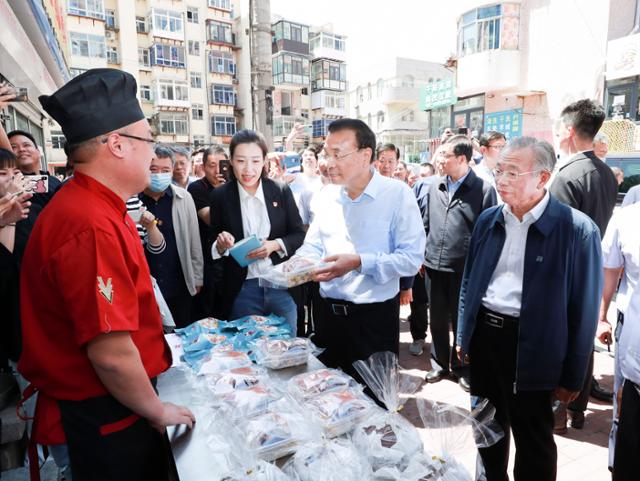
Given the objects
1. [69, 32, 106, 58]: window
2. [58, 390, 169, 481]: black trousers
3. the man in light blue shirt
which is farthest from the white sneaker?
[69, 32, 106, 58]: window

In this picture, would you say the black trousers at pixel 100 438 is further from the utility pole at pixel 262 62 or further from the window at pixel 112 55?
the window at pixel 112 55

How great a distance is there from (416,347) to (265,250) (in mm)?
2641

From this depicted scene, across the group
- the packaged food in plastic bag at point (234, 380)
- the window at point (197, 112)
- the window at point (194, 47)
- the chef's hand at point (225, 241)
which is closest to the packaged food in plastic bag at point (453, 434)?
the packaged food in plastic bag at point (234, 380)

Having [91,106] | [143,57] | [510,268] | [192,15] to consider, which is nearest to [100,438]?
[91,106]

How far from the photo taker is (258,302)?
9.02ft

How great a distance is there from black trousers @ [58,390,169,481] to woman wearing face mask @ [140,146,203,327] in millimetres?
2033

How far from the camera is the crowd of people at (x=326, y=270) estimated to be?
4.22ft

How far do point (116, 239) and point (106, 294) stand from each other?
17 centimetres

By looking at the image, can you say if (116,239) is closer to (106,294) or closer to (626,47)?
(106,294)

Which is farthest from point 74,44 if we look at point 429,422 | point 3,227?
point 429,422

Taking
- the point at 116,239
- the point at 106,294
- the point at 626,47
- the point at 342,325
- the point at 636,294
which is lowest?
the point at 342,325

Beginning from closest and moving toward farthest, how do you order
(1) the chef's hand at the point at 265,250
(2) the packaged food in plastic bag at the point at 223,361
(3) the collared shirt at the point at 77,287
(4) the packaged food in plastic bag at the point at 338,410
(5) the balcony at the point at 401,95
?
(3) the collared shirt at the point at 77,287 < (4) the packaged food in plastic bag at the point at 338,410 < (2) the packaged food in plastic bag at the point at 223,361 < (1) the chef's hand at the point at 265,250 < (5) the balcony at the point at 401,95

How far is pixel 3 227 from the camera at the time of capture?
2.19 metres

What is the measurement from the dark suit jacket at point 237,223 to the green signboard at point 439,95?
19.1 metres
